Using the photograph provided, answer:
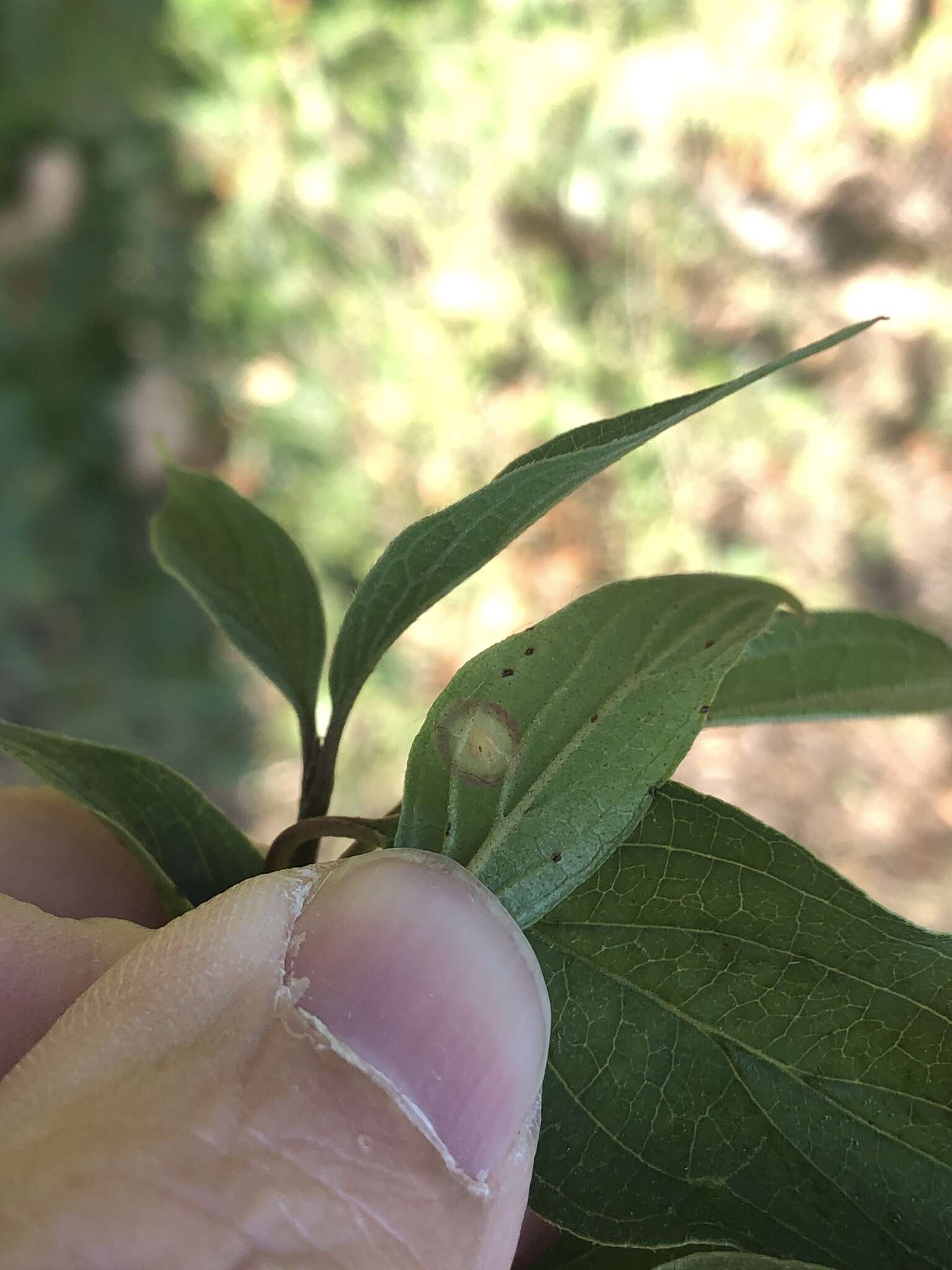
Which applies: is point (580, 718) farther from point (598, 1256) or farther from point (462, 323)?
point (462, 323)

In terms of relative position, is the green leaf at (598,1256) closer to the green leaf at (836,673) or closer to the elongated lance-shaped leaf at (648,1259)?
the elongated lance-shaped leaf at (648,1259)

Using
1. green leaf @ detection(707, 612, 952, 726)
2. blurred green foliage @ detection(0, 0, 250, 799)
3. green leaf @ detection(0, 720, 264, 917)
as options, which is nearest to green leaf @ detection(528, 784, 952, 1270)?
green leaf @ detection(707, 612, 952, 726)

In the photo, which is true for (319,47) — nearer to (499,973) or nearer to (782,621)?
(782,621)

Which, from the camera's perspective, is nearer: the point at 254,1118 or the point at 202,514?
the point at 254,1118

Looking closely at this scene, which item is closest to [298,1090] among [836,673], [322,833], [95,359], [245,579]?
[322,833]

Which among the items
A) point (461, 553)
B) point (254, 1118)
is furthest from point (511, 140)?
point (254, 1118)

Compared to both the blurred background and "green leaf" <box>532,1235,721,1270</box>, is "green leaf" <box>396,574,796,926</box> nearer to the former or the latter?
"green leaf" <box>532,1235,721,1270</box>
